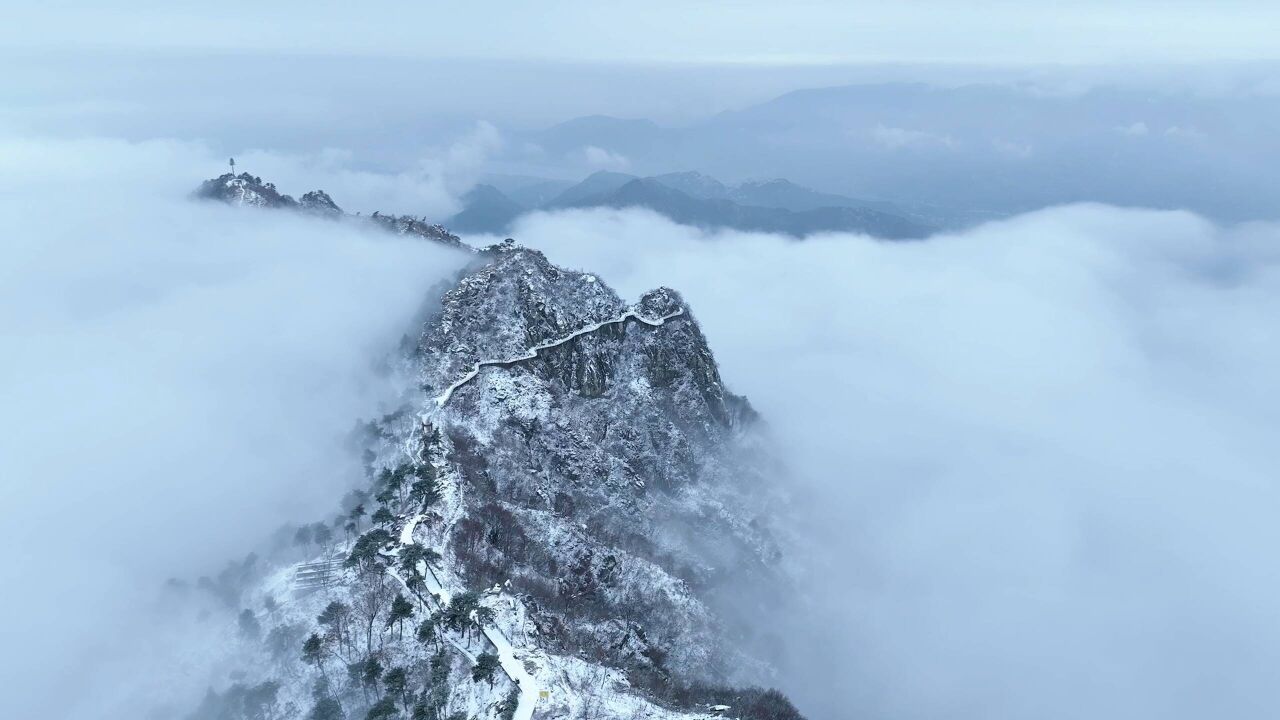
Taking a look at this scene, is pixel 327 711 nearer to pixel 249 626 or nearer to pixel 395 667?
pixel 395 667

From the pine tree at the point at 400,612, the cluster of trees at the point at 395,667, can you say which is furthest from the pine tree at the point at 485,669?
the pine tree at the point at 400,612

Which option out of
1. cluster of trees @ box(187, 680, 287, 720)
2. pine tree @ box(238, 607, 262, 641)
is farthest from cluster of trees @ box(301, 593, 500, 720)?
pine tree @ box(238, 607, 262, 641)

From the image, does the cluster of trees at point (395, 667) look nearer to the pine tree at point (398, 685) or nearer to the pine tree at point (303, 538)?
the pine tree at point (398, 685)

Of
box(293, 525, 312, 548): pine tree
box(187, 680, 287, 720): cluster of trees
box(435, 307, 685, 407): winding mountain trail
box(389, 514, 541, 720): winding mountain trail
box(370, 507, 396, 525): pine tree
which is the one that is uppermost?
box(435, 307, 685, 407): winding mountain trail

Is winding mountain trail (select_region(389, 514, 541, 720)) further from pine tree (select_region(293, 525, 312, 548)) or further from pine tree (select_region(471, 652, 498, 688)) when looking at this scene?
pine tree (select_region(293, 525, 312, 548))

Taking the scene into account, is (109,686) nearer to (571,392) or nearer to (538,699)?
(538,699)

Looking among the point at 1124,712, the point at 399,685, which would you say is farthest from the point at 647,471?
the point at 1124,712
